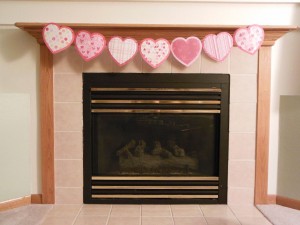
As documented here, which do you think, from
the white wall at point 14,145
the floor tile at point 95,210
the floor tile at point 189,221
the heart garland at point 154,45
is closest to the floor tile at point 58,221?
the floor tile at point 95,210

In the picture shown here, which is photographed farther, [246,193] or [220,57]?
[246,193]

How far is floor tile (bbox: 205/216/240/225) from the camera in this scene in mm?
2078

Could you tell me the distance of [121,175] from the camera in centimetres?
247

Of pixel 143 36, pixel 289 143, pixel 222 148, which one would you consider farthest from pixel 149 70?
pixel 289 143

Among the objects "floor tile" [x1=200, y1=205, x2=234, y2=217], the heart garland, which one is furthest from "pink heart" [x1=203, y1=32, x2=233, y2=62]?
"floor tile" [x1=200, y1=205, x2=234, y2=217]

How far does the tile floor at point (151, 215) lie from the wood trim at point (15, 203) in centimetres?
19

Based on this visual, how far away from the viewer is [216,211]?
89.9 inches

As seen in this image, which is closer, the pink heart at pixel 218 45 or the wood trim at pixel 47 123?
the pink heart at pixel 218 45

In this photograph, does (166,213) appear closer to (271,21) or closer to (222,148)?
(222,148)

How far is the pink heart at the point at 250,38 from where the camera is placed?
2.16 metres

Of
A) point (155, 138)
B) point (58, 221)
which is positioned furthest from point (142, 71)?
point (58, 221)

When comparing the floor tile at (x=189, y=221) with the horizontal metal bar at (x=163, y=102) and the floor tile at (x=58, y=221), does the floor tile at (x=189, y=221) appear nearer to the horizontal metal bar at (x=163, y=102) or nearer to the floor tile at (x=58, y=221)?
the floor tile at (x=58, y=221)

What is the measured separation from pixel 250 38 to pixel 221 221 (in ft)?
4.12

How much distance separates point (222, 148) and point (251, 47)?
0.77 meters
